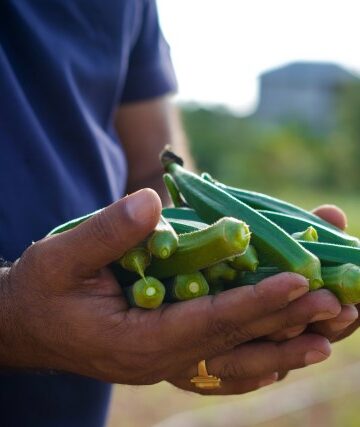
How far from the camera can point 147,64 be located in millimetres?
3389

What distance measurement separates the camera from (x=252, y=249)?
2.01 metres

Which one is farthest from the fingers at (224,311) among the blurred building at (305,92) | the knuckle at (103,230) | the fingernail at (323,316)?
the blurred building at (305,92)

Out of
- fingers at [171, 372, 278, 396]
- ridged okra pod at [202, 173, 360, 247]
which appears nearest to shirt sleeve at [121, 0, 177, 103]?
ridged okra pod at [202, 173, 360, 247]

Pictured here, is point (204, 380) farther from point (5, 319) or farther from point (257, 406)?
point (257, 406)

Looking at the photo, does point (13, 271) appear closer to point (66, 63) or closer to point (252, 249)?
point (252, 249)

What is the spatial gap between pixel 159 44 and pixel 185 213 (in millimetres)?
1340

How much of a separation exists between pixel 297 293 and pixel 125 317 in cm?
42

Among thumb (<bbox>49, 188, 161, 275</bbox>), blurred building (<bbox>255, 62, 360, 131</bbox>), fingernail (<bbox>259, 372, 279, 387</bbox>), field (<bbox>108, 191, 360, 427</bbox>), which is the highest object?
thumb (<bbox>49, 188, 161, 275</bbox>)

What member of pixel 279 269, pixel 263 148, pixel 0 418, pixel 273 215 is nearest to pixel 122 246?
pixel 279 269

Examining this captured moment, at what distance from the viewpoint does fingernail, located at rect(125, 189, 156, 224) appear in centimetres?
171

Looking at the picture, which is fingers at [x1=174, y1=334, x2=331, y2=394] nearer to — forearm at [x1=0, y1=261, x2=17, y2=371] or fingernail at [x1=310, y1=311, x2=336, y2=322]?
fingernail at [x1=310, y1=311, x2=336, y2=322]

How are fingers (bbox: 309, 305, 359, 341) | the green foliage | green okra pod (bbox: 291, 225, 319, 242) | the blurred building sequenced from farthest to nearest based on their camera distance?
the blurred building
the green foliage
green okra pod (bbox: 291, 225, 319, 242)
fingers (bbox: 309, 305, 359, 341)

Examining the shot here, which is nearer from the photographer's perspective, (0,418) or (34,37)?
(0,418)

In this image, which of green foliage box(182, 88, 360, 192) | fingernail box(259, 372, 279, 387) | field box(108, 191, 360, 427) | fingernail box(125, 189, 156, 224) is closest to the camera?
fingernail box(125, 189, 156, 224)
